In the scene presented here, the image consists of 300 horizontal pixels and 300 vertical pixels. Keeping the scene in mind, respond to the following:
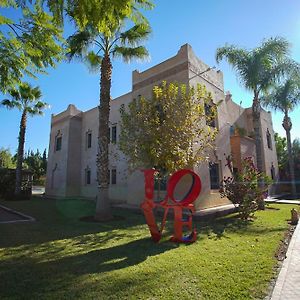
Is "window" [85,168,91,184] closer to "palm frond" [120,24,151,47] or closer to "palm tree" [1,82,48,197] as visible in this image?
"palm tree" [1,82,48,197]

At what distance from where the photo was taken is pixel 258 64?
52.5ft

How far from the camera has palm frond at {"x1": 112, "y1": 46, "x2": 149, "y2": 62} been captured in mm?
13430

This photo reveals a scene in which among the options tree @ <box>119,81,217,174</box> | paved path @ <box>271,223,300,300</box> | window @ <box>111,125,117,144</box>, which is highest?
window @ <box>111,125,117,144</box>

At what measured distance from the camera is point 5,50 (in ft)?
24.7

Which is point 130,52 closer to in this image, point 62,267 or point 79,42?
point 79,42

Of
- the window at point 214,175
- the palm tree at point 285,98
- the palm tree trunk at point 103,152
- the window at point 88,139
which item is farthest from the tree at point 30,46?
the palm tree at point 285,98

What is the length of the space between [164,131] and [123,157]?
27.8ft

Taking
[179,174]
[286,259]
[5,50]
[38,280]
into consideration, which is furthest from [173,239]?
[5,50]

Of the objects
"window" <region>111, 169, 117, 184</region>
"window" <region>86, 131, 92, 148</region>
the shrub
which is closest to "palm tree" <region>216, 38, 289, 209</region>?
"window" <region>111, 169, 117, 184</region>

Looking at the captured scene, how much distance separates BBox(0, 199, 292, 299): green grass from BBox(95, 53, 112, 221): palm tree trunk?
6.19 feet

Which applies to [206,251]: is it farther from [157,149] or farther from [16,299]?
[157,149]

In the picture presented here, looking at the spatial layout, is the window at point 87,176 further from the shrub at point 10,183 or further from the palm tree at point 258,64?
the palm tree at point 258,64

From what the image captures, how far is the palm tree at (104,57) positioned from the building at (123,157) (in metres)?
2.68

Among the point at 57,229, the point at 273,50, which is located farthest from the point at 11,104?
the point at 273,50
